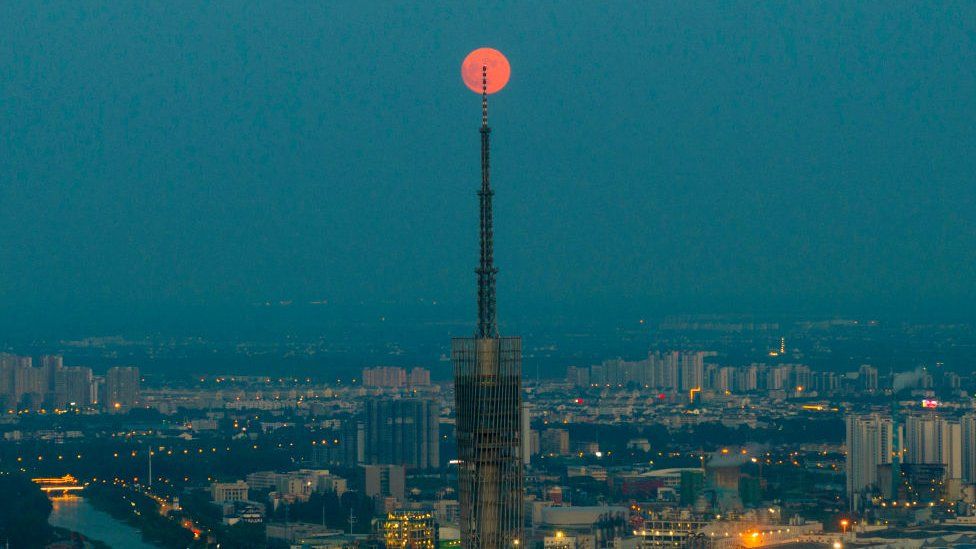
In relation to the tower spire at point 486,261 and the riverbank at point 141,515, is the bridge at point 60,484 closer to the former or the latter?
the riverbank at point 141,515

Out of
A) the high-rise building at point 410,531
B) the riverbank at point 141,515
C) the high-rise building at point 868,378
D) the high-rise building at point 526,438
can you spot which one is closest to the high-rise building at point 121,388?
the riverbank at point 141,515

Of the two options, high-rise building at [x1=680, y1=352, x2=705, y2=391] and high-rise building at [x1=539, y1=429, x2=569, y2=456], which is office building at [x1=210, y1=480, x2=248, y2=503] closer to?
high-rise building at [x1=539, y1=429, x2=569, y2=456]

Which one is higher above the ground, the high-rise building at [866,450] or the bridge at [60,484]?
the high-rise building at [866,450]

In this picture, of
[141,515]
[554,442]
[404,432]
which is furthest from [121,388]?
[141,515]

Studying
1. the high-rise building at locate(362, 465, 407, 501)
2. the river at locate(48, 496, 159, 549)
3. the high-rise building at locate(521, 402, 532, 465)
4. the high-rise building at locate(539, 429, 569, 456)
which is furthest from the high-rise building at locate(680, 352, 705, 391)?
the river at locate(48, 496, 159, 549)

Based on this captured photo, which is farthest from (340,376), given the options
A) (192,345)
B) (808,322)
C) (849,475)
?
(849,475)

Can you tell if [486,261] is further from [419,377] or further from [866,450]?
[419,377]
